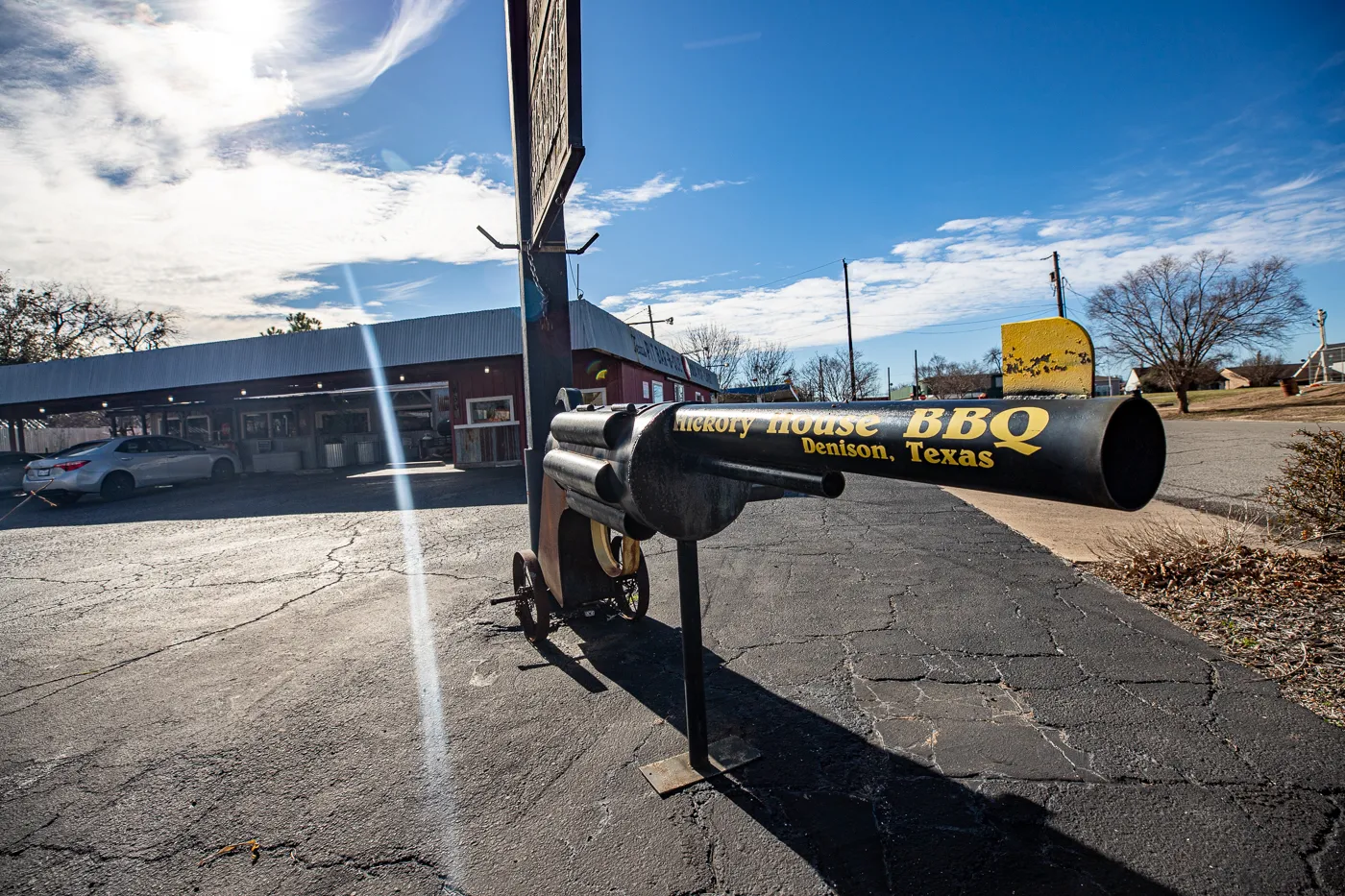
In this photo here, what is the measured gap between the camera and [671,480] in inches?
86.1

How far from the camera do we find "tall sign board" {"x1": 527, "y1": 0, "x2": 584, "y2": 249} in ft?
9.84

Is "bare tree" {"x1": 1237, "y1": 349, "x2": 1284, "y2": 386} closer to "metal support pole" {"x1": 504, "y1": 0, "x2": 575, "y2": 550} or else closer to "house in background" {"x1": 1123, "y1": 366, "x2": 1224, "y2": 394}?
"house in background" {"x1": 1123, "y1": 366, "x2": 1224, "y2": 394}

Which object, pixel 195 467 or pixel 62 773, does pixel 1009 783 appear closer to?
pixel 62 773

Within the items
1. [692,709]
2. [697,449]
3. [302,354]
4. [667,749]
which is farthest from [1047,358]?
[302,354]

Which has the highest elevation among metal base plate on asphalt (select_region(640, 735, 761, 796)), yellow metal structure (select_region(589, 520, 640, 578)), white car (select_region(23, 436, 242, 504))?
white car (select_region(23, 436, 242, 504))

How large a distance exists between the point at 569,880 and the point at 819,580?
3.69 metres

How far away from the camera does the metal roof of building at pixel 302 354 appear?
56.4 ft

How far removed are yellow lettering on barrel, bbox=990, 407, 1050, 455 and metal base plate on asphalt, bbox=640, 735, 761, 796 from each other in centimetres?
198

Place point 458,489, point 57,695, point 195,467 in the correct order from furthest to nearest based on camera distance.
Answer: point 195,467 → point 458,489 → point 57,695

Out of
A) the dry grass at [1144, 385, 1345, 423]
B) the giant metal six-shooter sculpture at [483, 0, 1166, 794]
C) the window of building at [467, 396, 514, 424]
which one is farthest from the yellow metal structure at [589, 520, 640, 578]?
the dry grass at [1144, 385, 1345, 423]

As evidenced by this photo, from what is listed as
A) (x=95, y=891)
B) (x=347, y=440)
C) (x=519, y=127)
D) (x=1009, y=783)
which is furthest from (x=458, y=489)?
(x=347, y=440)

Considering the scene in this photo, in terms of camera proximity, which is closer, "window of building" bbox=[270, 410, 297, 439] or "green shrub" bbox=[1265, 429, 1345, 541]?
"green shrub" bbox=[1265, 429, 1345, 541]

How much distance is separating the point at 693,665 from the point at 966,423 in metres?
1.69

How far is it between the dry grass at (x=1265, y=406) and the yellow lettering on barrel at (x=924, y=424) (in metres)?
27.4
